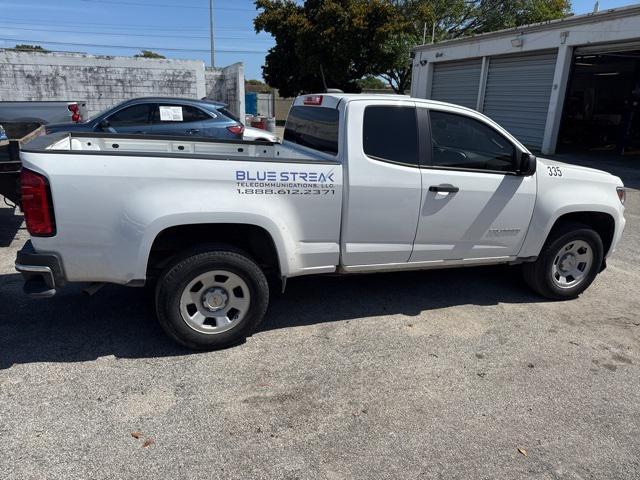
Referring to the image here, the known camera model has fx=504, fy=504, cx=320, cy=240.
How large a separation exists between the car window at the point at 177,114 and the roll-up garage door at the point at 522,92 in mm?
12017

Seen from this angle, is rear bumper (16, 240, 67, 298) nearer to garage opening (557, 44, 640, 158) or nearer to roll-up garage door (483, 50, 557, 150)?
garage opening (557, 44, 640, 158)

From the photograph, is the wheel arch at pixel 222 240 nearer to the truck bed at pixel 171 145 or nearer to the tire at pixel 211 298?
the tire at pixel 211 298

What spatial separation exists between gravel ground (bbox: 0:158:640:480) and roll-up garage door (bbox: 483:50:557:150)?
13906 millimetres

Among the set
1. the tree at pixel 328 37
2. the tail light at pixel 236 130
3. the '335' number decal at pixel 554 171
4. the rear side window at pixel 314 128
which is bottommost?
the tail light at pixel 236 130

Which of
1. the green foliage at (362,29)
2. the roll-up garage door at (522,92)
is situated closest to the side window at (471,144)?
the roll-up garage door at (522,92)

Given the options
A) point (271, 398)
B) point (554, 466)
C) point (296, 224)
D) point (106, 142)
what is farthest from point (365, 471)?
point (106, 142)

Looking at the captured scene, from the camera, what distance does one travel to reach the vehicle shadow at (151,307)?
3793 millimetres

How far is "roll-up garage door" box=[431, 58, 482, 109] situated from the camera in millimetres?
20578

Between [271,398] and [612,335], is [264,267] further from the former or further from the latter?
[612,335]

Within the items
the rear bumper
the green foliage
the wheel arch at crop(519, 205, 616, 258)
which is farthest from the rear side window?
the green foliage

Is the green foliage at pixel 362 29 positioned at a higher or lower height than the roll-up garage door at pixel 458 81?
higher

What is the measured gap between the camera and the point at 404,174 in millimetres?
4070

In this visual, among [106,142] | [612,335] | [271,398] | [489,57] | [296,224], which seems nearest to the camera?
[271,398]

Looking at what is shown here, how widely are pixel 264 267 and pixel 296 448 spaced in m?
1.57
